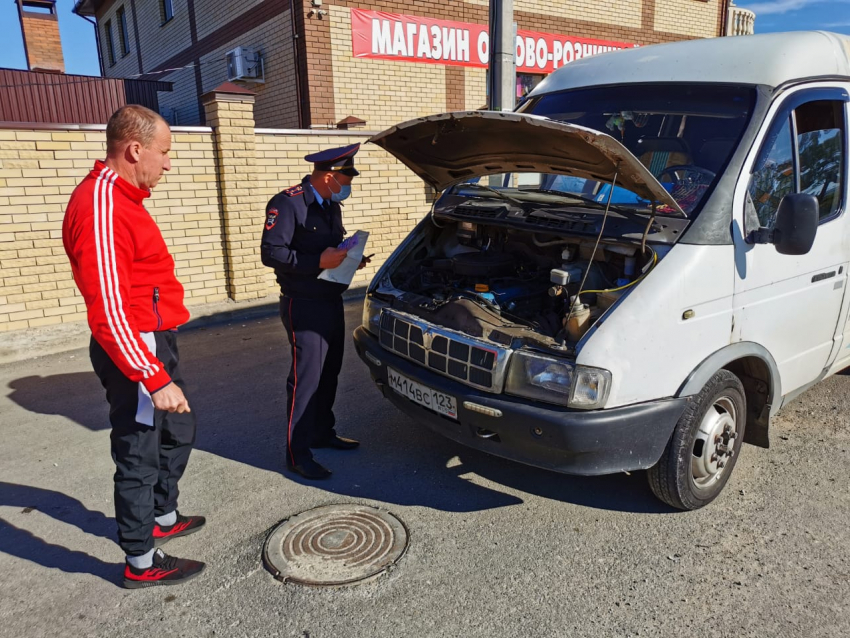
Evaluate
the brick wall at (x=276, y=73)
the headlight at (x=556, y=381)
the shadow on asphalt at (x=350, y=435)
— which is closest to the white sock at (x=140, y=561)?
the shadow on asphalt at (x=350, y=435)

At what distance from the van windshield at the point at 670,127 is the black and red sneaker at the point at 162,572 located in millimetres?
2862

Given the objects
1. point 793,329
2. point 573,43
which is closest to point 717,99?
point 793,329

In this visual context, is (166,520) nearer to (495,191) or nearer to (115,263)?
(115,263)

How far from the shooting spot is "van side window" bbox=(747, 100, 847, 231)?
3406 millimetres

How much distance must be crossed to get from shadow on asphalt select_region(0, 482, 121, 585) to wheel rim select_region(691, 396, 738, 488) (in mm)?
2921

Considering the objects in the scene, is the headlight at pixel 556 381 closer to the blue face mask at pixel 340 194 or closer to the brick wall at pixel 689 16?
the blue face mask at pixel 340 194

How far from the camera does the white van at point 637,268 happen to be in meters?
2.99

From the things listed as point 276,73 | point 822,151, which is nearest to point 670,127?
point 822,151

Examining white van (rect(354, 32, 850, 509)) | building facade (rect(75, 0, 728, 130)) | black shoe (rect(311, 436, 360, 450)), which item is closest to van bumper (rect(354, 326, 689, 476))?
white van (rect(354, 32, 850, 509))

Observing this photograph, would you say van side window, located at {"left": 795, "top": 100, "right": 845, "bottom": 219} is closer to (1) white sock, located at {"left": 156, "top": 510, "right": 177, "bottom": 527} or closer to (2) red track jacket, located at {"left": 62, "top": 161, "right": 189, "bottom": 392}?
(2) red track jacket, located at {"left": 62, "top": 161, "right": 189, "bottom": 392}

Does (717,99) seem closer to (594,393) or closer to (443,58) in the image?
(594,393)

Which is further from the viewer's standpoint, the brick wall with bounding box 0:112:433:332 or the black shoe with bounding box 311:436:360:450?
the brick wall with bounding box 0:112:433:332

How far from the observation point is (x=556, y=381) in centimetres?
296

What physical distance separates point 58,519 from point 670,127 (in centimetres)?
409
